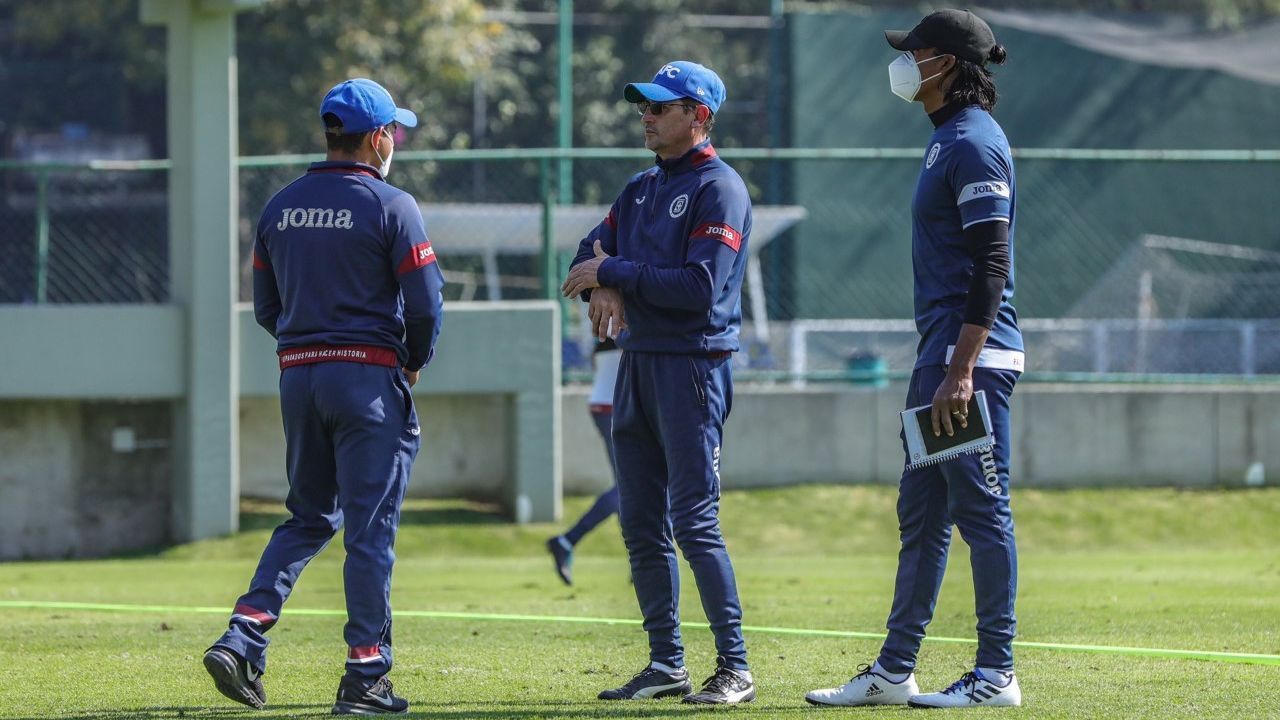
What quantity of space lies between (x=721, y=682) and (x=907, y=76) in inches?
76.2

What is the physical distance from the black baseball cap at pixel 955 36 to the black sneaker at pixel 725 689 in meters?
1.97

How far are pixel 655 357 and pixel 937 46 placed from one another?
128 centimetres

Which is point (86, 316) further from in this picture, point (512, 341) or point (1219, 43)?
point (1219, 43)

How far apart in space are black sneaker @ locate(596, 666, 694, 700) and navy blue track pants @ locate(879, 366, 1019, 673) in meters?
0.63

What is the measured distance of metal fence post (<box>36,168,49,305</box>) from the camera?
44.3 feet

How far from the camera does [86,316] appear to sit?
1277cm

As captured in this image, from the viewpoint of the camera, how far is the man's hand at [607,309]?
5.38m

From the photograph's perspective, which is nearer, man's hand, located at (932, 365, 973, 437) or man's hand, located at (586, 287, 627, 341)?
man's hand, located at (932, 365, 973, 437)

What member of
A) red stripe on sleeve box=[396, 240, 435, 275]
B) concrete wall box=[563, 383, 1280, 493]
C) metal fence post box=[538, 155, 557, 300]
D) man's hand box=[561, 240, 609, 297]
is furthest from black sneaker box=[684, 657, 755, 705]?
metal fence post box=[538, 155, 557, 300]

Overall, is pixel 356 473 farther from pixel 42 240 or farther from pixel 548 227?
pixel 42 240

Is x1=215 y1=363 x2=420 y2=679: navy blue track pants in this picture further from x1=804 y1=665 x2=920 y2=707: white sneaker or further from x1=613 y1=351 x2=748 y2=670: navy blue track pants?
x1=804 y1=665 x2=920 y2=707: white sneaker

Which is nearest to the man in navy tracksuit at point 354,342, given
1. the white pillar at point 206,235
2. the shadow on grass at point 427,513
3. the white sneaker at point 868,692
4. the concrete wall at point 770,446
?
the white sneaker at point 868,692

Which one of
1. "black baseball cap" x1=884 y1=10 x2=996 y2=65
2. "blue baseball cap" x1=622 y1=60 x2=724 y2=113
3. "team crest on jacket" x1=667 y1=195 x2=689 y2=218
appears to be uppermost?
"black baseball cap" x1=884 y1=10 x2=996 y2=65

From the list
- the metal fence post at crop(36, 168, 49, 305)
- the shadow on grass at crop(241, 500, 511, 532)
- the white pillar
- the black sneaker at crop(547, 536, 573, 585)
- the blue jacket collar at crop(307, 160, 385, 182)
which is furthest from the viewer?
the metal fence post at crop(36, 168, 49, 305)
